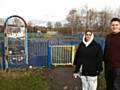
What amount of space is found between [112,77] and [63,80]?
4.08 meters

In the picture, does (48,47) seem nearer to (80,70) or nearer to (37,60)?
(37,60)

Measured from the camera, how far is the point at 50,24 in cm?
5575

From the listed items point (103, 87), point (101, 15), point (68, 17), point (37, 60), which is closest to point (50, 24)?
point (68, 17)

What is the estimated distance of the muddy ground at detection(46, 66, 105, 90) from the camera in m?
8.30

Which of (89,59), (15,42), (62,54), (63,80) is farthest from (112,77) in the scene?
Answer: (62,54)

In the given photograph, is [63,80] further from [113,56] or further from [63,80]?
[113,56]

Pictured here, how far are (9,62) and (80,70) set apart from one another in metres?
5.85

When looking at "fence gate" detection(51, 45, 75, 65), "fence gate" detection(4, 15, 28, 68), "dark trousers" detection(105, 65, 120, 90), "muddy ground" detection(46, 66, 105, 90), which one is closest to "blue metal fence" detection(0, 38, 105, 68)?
"fence gate" detection(51, 45, 75, 65)

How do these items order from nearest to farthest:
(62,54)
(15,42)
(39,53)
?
(15,42) < (39,53) < (62,54)

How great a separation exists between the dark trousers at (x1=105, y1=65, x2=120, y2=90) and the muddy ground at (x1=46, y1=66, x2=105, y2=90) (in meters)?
2.14

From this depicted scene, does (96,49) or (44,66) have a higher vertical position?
(96,49)

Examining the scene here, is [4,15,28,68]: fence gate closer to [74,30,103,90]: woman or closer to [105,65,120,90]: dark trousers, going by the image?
[74,30,103,90]: woman

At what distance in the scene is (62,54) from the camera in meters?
13.2

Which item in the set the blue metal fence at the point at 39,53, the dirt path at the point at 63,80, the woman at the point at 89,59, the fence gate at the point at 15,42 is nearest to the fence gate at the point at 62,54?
the blue metal fence at the point at 39,53
